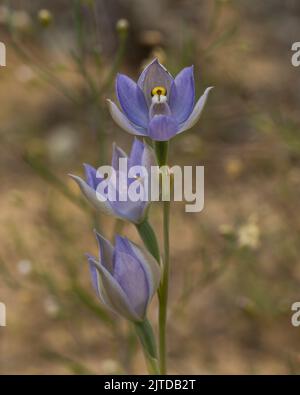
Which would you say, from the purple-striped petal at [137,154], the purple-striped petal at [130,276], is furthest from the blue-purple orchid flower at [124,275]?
the purple-striped petal at [137,154]

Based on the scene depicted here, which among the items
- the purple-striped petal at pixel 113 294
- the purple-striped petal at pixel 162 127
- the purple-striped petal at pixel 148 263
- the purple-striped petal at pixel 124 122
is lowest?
the purple-striped petal at pixel 113 294

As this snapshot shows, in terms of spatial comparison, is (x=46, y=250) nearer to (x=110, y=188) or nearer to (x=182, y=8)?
(x=182, y=8)

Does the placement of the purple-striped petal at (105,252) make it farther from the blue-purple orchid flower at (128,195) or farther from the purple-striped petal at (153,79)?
the purple-striped petal at (153,79)

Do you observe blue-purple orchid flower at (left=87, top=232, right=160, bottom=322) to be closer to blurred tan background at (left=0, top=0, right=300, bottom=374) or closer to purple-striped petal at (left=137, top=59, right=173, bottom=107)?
purple-striped petal at (left=137, top=59, right=173, bottom=107)

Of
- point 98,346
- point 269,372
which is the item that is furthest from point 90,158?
point 269,372

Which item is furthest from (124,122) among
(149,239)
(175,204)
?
(175,204)

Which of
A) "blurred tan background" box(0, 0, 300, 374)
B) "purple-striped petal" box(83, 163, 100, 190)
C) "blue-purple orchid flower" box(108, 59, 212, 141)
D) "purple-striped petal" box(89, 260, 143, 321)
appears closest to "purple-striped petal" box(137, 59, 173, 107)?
"blue-purple orchid flower" box(108, 59, 212, 141)
